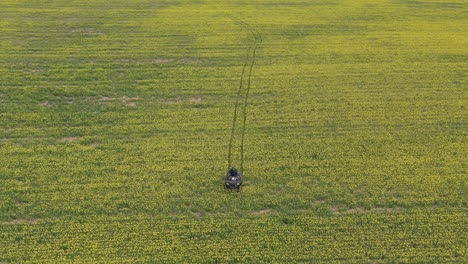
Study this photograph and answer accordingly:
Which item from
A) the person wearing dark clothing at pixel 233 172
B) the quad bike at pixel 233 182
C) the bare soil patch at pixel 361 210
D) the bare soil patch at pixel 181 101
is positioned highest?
the bare soil patch at pixel 181 101

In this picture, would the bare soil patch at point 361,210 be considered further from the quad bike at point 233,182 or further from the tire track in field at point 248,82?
the tire track in field at point 248,82

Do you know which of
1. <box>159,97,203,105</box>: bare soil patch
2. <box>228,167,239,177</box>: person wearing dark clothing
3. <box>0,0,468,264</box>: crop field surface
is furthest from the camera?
<box>159,97,203,105</box>: bare soil patch

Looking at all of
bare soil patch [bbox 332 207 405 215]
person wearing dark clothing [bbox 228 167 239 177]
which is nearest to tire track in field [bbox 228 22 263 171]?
person wearing dark clothing [bbox 228 167 239 177]

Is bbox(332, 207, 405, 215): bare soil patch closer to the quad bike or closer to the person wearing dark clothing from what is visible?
the quad bike

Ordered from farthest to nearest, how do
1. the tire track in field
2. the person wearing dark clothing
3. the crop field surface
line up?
the tire track in field, the person wearing dark clothing, the crop field surface

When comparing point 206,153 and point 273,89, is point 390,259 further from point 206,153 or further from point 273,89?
point 273,89

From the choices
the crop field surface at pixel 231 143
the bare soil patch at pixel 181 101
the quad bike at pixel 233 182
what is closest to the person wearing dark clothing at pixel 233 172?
the quad bike at pixel 233 182

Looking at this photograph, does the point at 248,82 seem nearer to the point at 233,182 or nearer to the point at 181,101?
the point at 181,101

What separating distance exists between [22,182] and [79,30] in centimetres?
2603

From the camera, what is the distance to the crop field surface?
64.9 feet

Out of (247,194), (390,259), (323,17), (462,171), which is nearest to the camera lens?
(390,259)

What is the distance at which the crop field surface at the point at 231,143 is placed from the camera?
1978 cm

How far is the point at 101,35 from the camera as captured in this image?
43.1 metres

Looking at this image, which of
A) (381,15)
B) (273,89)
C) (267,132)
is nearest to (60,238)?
(267,132)
